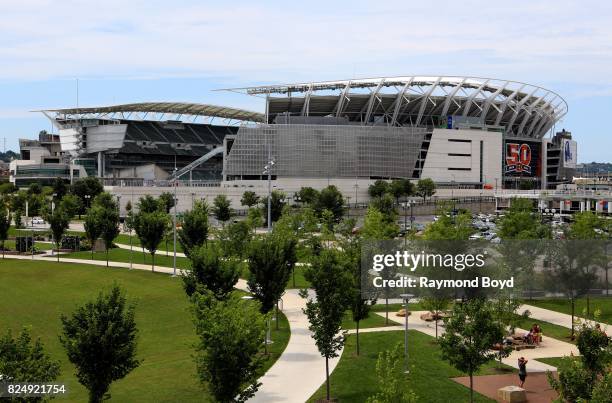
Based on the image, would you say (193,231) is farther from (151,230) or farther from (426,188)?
(426,188)

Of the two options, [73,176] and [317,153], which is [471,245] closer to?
[317,153]

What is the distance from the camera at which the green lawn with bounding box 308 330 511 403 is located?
2809 cm

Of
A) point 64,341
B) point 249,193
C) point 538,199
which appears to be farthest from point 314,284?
point 538,199

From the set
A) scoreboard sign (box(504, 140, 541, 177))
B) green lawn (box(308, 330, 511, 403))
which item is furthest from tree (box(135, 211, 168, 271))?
scoreboard sign (box(504, 140, 541, 177))

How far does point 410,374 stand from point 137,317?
19.6 meters

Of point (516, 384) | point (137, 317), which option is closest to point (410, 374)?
point (516, 384)

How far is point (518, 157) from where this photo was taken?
18538 centimetres

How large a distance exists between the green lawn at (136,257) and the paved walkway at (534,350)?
29.5 metres

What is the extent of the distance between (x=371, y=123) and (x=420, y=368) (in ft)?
483

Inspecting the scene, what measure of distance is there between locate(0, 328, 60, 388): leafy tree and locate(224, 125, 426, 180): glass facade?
13884 cm

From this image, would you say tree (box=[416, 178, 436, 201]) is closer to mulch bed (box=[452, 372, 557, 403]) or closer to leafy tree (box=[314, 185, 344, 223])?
leafy tree (box=[314, 185, 344, 223])

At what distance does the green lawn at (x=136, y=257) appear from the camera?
224 feet

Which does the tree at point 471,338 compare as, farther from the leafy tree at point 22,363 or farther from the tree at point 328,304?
the leafy tree at point 22,363

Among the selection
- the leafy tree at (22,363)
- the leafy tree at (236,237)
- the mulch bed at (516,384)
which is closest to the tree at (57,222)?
the leafy tree at (236,237)
